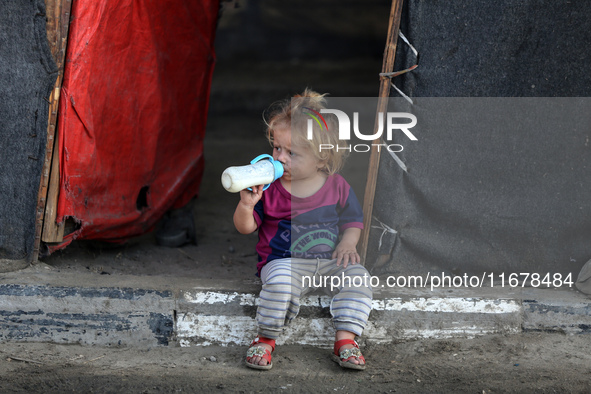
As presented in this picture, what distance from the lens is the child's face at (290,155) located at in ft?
8.35

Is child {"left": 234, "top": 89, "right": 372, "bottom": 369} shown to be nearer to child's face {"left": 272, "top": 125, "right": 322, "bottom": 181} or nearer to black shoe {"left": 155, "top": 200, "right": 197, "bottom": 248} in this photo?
child's face {"left": 272, "top": 125, "right": 322, "bottom": 181}

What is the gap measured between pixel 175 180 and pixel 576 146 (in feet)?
7.50

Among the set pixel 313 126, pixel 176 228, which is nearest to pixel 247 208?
pixel 313 126

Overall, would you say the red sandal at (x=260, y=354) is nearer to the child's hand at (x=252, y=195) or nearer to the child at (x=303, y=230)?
the child at (x=303, y=230)

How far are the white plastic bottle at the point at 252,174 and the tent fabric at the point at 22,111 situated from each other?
107 centimetres

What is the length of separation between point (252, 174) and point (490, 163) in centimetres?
117

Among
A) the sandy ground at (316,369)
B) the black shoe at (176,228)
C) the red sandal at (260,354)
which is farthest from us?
the black shoe at (176,228)

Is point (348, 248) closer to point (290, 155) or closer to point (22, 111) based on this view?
point (290, 155)

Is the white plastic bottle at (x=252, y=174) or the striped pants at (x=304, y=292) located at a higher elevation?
the white plastic bottle at (x=252, y=174)

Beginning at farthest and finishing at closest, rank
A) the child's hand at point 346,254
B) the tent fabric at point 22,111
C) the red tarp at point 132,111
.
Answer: the red tarp at point 132,111
the tent fabric at point 22,111
the child's hand at point 346,254

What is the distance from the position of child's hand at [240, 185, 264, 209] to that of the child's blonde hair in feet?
0.91

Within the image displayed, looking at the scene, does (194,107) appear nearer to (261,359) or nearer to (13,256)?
(13,256)

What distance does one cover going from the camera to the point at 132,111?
3.30m

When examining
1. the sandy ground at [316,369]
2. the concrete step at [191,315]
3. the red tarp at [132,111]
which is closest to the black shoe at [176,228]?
the red tarp at [132,111]
